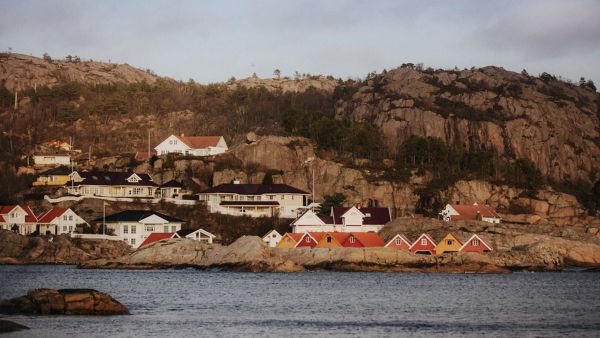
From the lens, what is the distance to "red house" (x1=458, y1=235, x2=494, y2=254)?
8969 cm

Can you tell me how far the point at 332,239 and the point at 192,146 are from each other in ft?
122

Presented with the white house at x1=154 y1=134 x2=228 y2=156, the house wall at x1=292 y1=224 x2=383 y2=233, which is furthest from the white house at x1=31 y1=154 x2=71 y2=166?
the house wall at x1=292 y1=224 x2=383 y2=233

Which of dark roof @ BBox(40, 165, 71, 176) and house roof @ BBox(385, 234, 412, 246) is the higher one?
dark roof @ BBox(40, 165, 71, 176)

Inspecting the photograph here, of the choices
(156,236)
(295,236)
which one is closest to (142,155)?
(156,236)

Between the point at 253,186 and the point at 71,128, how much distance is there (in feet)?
130

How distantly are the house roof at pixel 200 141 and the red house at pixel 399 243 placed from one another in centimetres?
3809

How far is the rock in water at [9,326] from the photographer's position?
4028 cm

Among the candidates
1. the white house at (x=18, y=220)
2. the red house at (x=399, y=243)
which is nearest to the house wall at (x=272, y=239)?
the red house at (x=399, y=243)

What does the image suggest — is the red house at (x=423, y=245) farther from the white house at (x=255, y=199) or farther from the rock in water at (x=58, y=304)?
the rock in water at (x=58, y=304)

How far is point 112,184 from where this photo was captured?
110062 millimetres

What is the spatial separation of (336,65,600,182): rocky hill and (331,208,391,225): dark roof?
21.9 meters

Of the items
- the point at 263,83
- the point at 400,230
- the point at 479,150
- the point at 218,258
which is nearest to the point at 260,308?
the point at 218,258

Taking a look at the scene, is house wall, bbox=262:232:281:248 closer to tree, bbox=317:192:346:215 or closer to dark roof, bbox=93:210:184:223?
tree, bbox=317:192:346:215

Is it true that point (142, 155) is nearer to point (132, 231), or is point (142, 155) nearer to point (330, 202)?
point (132, 231)
